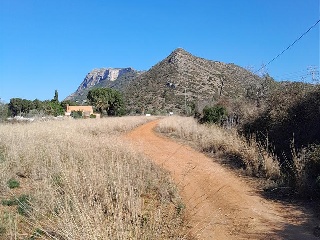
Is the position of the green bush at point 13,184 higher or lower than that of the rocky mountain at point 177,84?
lower

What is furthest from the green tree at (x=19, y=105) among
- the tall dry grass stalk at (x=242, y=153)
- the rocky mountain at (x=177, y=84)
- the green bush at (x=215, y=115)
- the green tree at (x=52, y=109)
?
the tall dry grass stalk at (x=242, y=153)

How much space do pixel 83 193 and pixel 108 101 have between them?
239ft

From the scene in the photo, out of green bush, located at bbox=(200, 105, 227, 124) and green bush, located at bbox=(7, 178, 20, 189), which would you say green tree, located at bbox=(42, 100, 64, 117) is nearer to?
A: green bush, located at bbox=(200, 105, 227, 124)

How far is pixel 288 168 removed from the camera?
31.2 ft

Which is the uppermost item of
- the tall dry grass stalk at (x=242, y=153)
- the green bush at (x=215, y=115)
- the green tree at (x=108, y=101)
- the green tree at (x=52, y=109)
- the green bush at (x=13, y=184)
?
the green tree at (x=108, y=101)

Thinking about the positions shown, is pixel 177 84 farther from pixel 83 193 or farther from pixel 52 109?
pixel 83 193

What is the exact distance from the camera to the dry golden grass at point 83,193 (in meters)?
4.18

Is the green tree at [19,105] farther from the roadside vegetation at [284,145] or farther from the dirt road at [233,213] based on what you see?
the dirt road at [233,213]

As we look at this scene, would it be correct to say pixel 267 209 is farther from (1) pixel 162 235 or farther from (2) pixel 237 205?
(1) pixel 162 235

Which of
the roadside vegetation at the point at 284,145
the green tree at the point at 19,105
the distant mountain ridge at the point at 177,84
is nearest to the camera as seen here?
the roadside vegetation at the point at 284,145

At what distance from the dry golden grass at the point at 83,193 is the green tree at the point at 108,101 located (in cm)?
6471

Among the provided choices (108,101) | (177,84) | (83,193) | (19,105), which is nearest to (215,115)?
(83,193)

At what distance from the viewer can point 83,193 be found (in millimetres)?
6387

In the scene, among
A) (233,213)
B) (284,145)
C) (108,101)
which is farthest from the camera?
(108,101)
